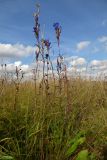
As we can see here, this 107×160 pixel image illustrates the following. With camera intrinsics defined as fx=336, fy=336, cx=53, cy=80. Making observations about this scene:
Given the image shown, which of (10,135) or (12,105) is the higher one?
(12,105)

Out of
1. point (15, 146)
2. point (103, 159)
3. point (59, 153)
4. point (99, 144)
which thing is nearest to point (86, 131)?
point (99, 144)

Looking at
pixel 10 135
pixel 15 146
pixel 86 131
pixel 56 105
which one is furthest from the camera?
pixel 56 105

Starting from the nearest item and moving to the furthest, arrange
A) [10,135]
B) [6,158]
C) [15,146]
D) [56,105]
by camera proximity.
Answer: [6,158], [15,146], [10,135], [56,105]

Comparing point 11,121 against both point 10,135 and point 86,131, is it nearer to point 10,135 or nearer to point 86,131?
point 10,135

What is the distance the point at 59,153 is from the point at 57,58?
3.33ft

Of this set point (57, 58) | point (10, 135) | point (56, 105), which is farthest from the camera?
point (56, 105)

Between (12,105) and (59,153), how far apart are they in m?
1.05

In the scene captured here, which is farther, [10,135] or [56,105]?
[56,105]

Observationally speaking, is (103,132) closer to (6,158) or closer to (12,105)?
(12,105)

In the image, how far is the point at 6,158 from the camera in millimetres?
2789

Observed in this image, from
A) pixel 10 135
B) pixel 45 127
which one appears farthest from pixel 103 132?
pixel 10 135

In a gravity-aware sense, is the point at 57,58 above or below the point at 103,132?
above

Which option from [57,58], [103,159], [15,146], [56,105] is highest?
[57,58]

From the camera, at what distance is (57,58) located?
11.6 ft
